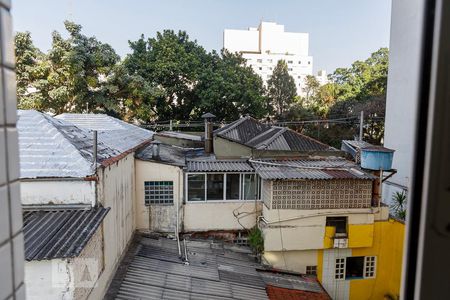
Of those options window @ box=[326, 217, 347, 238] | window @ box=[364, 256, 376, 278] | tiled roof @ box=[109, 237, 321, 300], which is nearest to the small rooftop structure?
tiled roof @ box=[109, 237, 321, 300]

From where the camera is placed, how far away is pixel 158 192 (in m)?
9.81

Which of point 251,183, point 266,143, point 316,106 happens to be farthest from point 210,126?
point 316,106

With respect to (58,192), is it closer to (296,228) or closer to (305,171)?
(296,228)

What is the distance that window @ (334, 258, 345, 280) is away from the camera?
9.78m

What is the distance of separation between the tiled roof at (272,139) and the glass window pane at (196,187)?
2270 millimetres

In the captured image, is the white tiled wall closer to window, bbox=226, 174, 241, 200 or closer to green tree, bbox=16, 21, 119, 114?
window, bbox=226, 174, 241, 200

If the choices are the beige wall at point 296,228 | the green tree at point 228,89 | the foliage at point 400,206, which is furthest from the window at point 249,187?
the green tree at point 228,89

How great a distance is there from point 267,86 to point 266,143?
1636cm

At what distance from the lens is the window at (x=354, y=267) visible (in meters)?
9.89

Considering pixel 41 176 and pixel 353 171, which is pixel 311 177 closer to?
pixel 353 171

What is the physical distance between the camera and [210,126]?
12.4 meters

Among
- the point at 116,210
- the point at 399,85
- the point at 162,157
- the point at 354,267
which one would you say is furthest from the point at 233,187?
the point at 399,85

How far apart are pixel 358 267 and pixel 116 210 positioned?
287 inches

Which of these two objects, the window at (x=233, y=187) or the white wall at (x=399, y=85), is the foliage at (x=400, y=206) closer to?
the white wall at (x=399, y=85)
